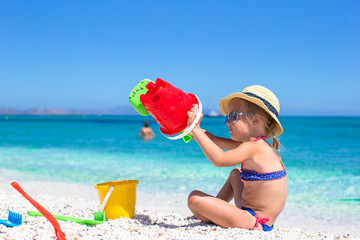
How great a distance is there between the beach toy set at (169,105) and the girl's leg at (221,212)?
53 centimetres

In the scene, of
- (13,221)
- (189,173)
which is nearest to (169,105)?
(13,221)

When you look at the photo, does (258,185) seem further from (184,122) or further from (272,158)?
(184,122)

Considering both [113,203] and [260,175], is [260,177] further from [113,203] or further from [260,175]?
[113,203]

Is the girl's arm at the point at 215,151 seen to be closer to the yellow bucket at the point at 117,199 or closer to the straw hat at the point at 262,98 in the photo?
the straw hat at the point at 262,98

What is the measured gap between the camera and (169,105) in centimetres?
238

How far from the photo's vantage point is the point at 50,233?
7.94 ft

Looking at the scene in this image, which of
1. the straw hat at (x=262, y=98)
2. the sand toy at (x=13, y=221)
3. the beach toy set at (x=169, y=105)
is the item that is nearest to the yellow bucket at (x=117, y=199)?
the sand toy at (x=13, y=221)

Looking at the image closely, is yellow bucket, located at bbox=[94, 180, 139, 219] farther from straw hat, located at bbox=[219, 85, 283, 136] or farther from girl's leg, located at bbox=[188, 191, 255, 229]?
straw hat, located at bbox=[219, 85, 283, 136]

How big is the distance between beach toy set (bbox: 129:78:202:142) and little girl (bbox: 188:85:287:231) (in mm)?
100

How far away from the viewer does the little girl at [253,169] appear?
2.57 m

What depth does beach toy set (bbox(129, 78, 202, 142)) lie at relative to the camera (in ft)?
7.80

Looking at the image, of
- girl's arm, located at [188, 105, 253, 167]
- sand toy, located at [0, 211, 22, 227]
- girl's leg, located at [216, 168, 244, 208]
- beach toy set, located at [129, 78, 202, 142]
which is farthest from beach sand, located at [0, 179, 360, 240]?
beach toy set, located at [129, 78, 202, 142]

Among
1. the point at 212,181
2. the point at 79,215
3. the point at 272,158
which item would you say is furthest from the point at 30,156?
the point at 272,158

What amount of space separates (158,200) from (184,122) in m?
2.40
